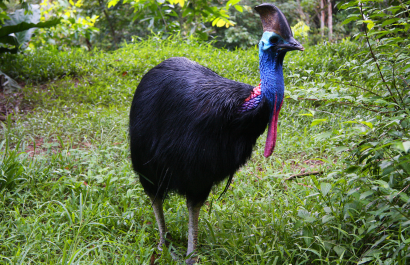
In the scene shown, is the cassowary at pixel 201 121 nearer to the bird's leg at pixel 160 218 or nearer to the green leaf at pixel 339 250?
the bird's leg at pixel 160 218

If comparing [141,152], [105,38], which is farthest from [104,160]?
[105,38]

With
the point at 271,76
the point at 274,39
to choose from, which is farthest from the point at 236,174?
the point at 274,39

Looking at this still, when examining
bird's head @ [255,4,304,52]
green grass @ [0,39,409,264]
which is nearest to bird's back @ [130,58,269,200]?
bird's head @ [255,4,304,52]

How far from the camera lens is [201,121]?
2.00 meters

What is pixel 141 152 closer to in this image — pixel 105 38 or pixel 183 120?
pixel 183 120

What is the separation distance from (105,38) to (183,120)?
8509mm

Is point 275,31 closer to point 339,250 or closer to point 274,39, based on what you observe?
point 274,39

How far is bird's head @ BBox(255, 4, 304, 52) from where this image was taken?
183 cm

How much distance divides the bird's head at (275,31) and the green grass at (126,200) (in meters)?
0.46

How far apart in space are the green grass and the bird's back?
0.38 metres

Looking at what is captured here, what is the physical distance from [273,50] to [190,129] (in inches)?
22.8

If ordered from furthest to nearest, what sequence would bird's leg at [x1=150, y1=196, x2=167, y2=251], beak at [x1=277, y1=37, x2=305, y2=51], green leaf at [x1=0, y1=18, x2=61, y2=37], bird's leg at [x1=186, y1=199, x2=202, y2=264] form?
green leaf at [x1=0, y1=18, x2=61, y2=37] → bird's leg at [x1=150, y1=196, x2=167, y2=251] → bird's leg at [x1=186, y1=199, x2=202, y2=264] → beak at [x1=277, y1=37, x2=305, y2=51]

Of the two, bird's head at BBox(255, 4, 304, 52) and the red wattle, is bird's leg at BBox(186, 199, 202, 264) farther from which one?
bird's head at BBox(255, 4, 304, 52)

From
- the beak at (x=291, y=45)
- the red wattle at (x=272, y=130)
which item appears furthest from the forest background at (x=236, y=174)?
the beak at (x=291, y=45)
